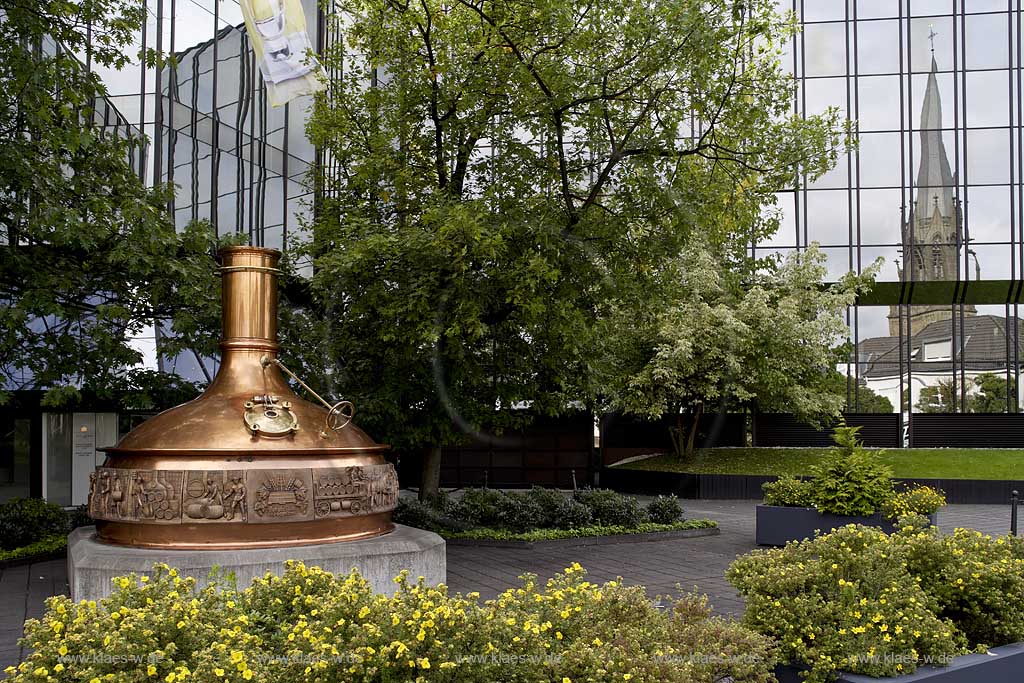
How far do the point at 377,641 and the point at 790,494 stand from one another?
36.6 feet

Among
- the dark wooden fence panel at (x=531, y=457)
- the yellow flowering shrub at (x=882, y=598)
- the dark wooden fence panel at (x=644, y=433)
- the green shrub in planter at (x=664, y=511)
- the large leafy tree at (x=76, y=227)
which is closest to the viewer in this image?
the yellow flowering shrub at (x=882, y=598)

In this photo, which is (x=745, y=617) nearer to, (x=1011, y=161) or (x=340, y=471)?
(x=340, y=471)

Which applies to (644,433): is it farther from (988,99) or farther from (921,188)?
(988,99)

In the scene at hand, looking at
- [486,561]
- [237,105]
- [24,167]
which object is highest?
[237,105]

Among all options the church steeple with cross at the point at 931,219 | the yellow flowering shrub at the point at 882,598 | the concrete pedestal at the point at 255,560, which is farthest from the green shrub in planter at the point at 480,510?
the church steeple with cross at the point at 931,219

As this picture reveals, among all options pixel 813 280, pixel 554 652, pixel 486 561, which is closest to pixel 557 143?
pixel 486 561

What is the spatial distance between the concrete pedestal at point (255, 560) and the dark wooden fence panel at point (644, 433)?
70.0ft

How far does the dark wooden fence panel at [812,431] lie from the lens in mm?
30969

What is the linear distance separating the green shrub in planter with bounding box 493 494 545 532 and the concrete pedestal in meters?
6.36

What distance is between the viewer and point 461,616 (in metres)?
4.43

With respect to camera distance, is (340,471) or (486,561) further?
(486,561)

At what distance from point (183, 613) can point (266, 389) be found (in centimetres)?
455

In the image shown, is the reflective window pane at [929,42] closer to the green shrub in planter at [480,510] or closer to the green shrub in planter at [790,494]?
the green shrub in planter at [790,494]

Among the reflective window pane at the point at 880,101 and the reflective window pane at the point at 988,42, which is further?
the reflective window pane at the point at 880,101
